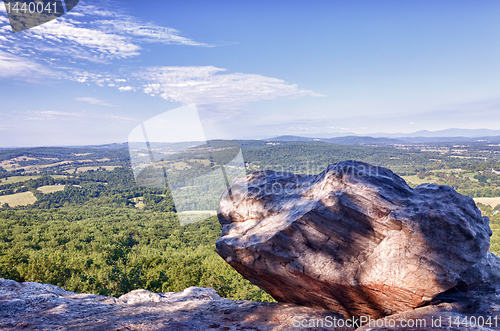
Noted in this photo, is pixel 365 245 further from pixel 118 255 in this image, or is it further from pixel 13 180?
pixel 13 180

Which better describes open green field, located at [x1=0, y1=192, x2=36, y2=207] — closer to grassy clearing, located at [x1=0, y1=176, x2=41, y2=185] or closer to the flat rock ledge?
grassy clearing, located at [x1=0, y1=176, x2=41, y2=185]

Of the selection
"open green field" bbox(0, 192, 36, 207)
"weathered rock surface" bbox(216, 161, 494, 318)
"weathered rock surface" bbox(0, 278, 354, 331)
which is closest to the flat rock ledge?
"weathered rock surface" bbox(0, 278, 354, 331)

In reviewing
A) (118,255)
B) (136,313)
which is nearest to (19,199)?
(118,255)

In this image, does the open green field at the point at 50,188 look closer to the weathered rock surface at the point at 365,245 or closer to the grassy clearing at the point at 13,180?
the grassy clearing at the point at 13,180

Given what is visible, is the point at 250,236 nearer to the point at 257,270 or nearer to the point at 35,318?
the point at 257,270

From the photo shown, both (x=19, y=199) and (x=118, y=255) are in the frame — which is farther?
(x=19, y=199)

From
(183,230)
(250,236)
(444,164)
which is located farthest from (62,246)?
(444,164)
